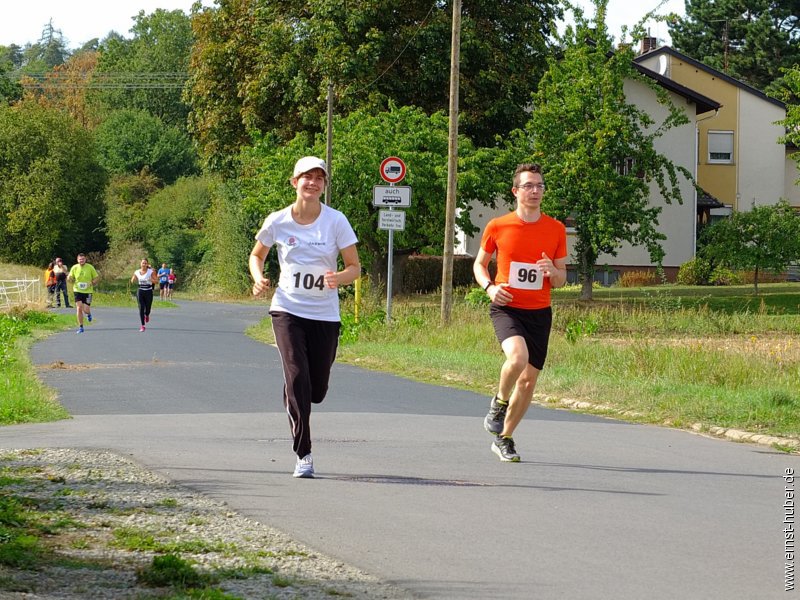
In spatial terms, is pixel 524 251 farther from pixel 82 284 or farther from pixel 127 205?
pixel 127 205

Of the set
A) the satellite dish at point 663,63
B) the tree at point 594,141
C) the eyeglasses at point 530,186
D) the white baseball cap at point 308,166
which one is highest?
the satellite dish at point 663,63

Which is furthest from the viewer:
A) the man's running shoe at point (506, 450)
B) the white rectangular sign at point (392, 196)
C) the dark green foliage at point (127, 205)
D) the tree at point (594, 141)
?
the dark green foliage at point (127, 205)

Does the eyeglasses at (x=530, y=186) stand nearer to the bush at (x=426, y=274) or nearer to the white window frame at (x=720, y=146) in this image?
the bush at (x=426, y=274)

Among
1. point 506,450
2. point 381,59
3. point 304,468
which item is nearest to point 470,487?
point 304,468

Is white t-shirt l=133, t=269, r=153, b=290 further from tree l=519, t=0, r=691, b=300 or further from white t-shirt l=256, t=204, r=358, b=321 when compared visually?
white t-shirt l=256, t=204, r=358, b=321

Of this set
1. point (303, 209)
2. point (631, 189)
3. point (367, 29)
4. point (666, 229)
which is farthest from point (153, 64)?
point (303, 209)

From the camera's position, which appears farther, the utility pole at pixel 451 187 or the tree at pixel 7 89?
the tree at pixel 7 89

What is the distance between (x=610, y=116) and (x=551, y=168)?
2281 mm

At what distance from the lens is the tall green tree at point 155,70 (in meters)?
116

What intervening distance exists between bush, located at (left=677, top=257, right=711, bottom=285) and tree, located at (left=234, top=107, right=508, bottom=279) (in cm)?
1906

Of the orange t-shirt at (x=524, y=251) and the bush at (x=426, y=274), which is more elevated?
the orange t-shirt at (x=524, y=251)

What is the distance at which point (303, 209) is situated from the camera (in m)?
8.92

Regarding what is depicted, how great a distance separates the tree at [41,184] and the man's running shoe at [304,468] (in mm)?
72941

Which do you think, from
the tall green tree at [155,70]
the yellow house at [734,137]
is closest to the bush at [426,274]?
the yellow house at [734,137]
